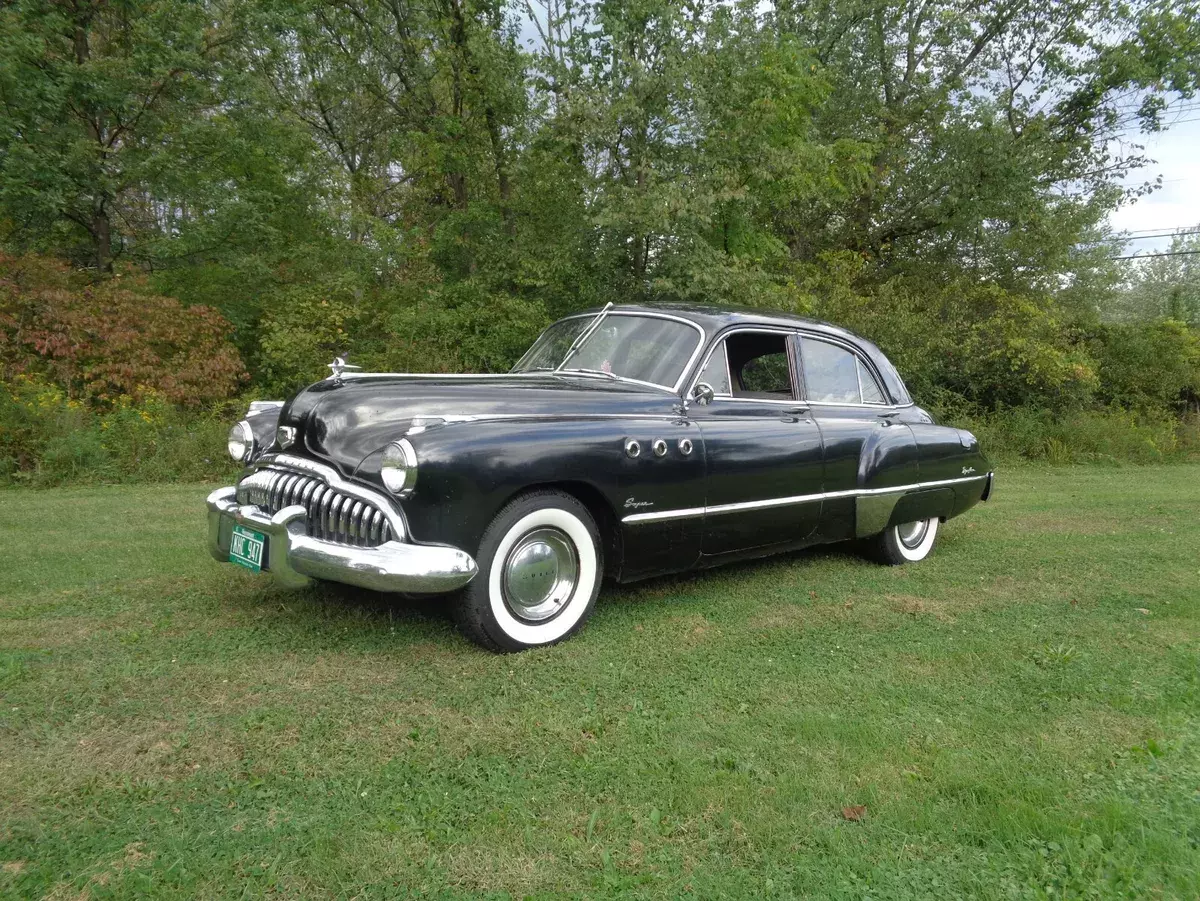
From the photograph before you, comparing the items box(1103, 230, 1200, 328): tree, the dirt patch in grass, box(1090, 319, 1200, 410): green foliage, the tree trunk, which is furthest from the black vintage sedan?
box(1103, 230, 1200, 328): tree

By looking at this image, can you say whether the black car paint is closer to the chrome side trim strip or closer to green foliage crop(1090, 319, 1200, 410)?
the chrome side trim strip

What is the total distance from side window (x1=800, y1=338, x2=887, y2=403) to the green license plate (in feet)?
10.8

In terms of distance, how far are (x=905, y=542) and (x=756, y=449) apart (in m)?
1.97

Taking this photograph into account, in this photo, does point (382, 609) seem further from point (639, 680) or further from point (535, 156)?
point (535, 156)

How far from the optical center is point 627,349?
4.61m

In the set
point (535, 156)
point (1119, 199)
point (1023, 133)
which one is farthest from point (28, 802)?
point (1119, 199)

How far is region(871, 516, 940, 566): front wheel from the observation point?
17.7ft

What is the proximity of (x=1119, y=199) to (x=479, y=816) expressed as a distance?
20240mm

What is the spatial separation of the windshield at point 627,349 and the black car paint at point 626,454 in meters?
0.10

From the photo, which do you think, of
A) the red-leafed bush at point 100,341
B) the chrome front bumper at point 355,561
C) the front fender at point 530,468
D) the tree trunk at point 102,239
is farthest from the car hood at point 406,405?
the tree trunk at point 102,239

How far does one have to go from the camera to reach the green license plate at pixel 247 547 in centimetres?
337

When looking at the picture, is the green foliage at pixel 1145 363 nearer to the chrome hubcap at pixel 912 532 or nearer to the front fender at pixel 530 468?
the chrome hubcap at pixel 912 532

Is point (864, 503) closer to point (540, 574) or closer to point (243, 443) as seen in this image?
point (540, 574)

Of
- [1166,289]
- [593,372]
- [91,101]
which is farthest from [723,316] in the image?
[1166,289]
